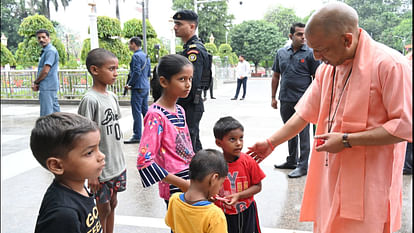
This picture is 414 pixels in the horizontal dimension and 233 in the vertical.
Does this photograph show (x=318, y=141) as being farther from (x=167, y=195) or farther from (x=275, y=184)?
(x=275, y=184)

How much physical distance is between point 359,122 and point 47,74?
19.8 feet

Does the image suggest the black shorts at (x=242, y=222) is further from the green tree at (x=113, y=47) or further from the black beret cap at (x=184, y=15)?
the green tree at (x=113, y=47)

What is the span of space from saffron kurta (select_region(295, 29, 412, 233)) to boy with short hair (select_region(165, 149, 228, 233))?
63 centimetres

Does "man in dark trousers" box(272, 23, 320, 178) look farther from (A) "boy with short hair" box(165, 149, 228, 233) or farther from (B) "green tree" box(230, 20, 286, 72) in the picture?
(B) "green tree" box(230, 20, 286, 72)

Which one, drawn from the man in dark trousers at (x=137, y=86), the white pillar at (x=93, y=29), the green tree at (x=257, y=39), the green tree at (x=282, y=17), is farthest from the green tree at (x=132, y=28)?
the green tree at (x=282, y=17)

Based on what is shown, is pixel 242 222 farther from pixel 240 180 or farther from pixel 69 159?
pixel 69 159

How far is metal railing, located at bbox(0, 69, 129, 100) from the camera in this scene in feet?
41.6

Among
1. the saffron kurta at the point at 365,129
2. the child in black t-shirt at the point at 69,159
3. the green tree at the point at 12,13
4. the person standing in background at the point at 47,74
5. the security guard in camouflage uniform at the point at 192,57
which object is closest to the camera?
A: the child in black t-shirt at the point at 69,159

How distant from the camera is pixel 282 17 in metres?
56.5

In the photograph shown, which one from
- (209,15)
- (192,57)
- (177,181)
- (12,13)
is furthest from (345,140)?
(209,15)

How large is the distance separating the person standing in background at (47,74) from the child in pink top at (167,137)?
4830mm

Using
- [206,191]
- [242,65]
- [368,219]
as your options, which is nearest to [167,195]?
[206,191]

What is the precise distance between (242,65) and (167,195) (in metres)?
11.4

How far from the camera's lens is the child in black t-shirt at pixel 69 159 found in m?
1.41
